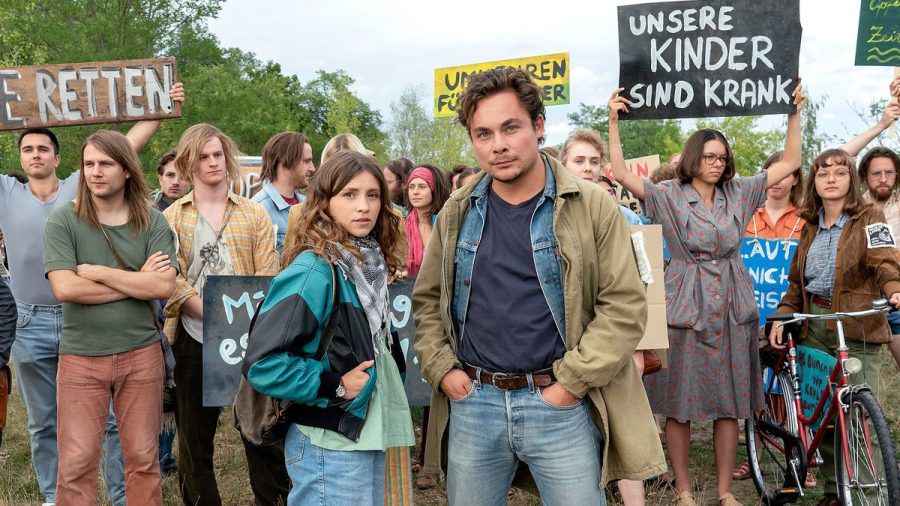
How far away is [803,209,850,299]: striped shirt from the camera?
187 inches

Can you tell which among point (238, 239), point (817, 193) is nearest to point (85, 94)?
point (238, 239)

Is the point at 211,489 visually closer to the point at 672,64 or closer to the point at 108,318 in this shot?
the point at 108,318

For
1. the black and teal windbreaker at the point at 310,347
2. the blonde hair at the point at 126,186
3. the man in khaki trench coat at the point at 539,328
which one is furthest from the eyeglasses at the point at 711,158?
the blonde hair at the point at 126,186

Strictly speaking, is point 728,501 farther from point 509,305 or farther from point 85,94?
point 85,94

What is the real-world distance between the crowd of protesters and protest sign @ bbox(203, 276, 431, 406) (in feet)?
0.78

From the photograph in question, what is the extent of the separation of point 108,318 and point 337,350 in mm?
1829

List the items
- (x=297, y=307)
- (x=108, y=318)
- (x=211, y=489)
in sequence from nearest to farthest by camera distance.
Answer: (x=297, y=307)
(x=108, y=318)
(x=211, y=489)

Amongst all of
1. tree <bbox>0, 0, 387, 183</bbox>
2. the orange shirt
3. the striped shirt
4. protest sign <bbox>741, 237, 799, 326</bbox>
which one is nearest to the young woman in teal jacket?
the striped shirt

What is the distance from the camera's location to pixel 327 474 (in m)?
2.64

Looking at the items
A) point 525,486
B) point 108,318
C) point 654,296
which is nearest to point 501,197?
point 525,486

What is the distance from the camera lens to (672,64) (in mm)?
4934

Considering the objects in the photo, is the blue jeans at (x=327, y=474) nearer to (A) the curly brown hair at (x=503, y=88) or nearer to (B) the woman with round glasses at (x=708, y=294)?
(A) the curly brown hair at (x=503, y=88)

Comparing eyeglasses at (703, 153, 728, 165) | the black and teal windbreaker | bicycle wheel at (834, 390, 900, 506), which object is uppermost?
eyeglasses at (703, 153, 728, 165)

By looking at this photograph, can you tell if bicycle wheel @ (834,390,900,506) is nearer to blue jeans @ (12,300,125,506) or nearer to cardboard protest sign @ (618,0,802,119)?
cardboard protest sign @ (618,0,802,119)
